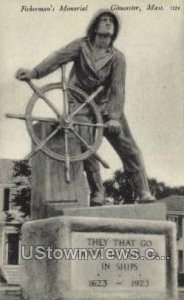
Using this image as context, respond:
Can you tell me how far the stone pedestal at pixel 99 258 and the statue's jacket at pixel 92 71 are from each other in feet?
2.92

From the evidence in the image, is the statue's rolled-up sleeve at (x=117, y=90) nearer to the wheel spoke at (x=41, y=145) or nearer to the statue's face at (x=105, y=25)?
the statue's face at (x=105, y=25)

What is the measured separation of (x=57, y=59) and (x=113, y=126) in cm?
70

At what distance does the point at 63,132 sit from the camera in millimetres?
4781

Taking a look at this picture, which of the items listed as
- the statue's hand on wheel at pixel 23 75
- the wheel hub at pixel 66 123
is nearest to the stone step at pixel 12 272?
the wheel hub at pixel 66 123

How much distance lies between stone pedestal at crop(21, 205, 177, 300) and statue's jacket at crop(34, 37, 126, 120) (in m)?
0.89

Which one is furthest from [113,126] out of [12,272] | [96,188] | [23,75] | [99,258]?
[12,272]

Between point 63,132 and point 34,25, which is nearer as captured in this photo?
point 63,132

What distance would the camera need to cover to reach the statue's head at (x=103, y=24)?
4.97 m

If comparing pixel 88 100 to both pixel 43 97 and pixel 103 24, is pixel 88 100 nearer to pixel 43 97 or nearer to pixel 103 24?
pixel 43 97

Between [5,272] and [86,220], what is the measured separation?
1187mm

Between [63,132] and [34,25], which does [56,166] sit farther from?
[34,25]

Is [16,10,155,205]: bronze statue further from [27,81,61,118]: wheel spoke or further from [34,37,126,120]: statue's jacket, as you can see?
[27,81,61,118]: wheel spoke

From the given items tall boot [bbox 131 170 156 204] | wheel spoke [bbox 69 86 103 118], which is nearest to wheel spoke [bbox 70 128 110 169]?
wheel spoke [bbox 69 86 103 118]

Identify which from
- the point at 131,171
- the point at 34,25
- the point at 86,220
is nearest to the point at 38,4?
the point at 34,25
